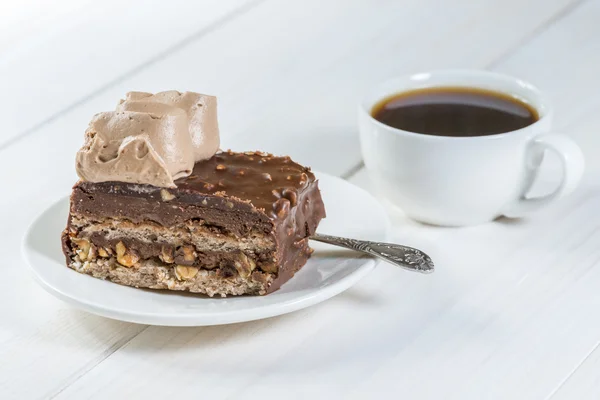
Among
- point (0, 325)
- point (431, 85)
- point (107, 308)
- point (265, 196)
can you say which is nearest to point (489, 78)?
point (431, 85)

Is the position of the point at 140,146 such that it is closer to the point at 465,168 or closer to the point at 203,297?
the point at 203,297

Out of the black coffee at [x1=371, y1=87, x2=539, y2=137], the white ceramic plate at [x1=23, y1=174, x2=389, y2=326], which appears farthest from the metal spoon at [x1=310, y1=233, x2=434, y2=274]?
the black coffee at [x1=371, y1=87, x2=539, y2=137]

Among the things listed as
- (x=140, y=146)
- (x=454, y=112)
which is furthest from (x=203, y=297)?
(x=454, y=112)

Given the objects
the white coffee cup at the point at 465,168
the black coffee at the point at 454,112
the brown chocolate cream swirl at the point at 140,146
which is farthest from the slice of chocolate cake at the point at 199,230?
the black coffee at the point at 454,112

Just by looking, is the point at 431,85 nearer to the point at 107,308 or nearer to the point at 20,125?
the point at 107,308

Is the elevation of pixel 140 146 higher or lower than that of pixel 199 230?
higher
